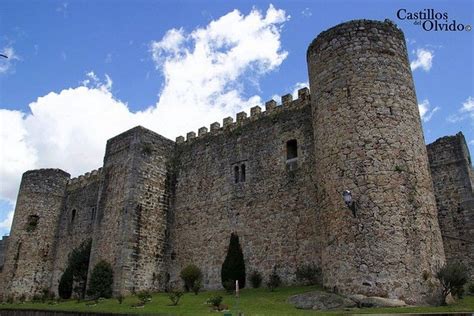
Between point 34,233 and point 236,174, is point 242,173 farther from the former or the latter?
point 34,233

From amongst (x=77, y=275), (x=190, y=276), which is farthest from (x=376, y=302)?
(x=77, y=275)

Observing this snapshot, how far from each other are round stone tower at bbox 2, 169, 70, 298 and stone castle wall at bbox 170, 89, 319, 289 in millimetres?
13774

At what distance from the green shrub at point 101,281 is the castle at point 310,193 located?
59cm

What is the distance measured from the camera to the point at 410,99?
635 inches

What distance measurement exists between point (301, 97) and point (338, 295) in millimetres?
10238

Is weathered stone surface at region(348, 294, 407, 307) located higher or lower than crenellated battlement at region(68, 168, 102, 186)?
lower

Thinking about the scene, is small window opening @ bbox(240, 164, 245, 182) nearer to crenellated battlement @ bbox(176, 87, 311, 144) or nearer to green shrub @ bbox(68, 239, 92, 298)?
crenellated battlement @ bbox(176, 87, 311, 144)

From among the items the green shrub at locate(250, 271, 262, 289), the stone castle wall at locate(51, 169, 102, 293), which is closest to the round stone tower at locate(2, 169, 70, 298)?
the stone castle wall at locate(51, 169, 102, 293)

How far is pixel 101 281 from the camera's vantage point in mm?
21391

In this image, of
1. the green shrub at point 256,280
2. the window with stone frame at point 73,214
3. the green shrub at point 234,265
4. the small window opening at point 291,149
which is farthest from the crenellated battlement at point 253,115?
the window with stone frame at point 73,214

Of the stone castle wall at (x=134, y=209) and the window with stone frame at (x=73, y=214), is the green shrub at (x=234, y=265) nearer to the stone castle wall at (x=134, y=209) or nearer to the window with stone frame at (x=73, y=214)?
the stone castle wall at (x=134, y=209)

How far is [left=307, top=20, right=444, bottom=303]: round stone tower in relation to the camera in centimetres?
1362

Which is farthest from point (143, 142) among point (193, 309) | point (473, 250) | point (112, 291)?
point (473, 250)

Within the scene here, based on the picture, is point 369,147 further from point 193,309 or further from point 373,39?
point 193,309
